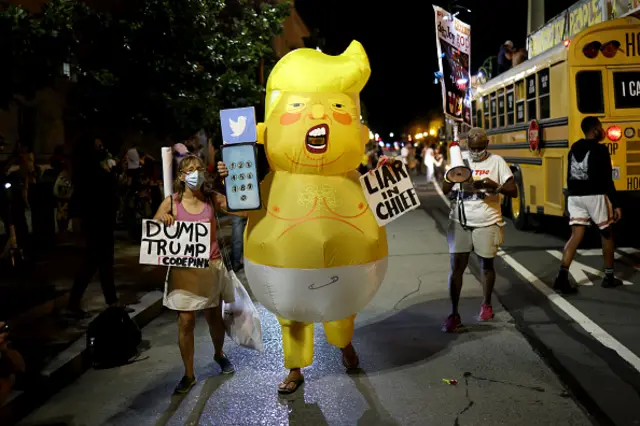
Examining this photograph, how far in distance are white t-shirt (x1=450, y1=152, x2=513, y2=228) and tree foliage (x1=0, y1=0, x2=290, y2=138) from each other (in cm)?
411

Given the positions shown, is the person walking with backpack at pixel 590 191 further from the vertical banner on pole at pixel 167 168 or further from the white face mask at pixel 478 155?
the vertical banner on pole at pixel 167 168

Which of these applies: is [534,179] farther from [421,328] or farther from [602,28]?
[421,328]

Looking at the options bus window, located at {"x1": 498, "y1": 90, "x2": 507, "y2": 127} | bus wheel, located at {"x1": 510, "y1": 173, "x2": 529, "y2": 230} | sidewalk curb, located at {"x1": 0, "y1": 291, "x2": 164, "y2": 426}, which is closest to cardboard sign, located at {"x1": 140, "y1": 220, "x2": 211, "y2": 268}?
sidewalk curb, located at {"x1": 0, "y1": 291, "x2": 164, "y2": 426}

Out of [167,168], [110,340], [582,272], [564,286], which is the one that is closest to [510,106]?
[582,272]

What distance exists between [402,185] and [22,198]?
6.22 meters

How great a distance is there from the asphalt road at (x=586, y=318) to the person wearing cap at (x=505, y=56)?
6549 millimetres

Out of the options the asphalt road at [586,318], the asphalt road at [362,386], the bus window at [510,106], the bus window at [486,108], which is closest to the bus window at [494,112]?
the bus window at [486,108]

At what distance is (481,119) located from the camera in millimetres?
16719

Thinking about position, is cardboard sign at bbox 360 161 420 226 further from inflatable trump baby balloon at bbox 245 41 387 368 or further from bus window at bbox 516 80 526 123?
bus window at bbox 516 80 526 123

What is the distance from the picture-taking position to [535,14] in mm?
21328

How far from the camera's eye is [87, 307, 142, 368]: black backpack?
5.29 m

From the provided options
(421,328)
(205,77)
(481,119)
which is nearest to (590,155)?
(421,328)

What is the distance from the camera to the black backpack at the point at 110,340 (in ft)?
17.4

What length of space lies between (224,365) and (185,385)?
438mm
